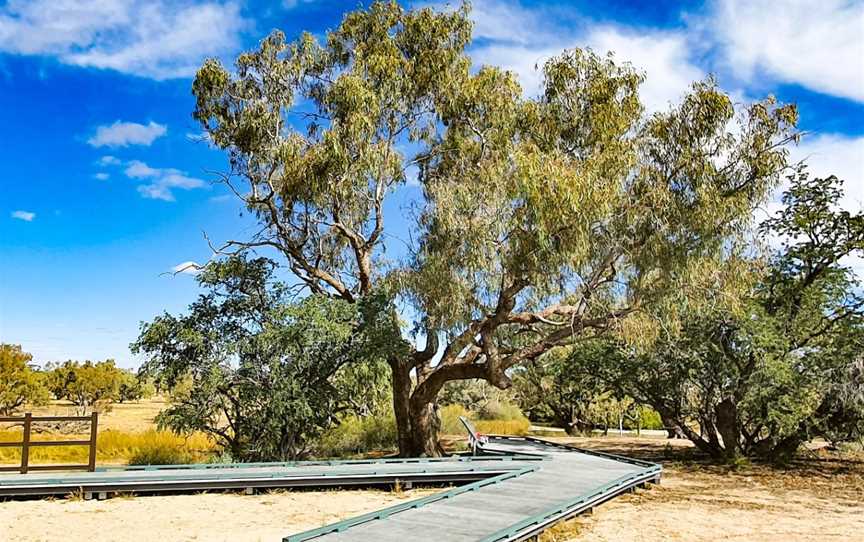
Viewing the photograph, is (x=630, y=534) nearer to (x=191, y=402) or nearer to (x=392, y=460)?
(x=392, y=460)

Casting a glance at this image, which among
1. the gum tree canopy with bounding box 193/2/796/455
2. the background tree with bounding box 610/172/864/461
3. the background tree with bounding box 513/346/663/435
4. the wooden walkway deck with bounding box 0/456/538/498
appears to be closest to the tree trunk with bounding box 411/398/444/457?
the gum tree canopy with bounding box 193/2/796/455

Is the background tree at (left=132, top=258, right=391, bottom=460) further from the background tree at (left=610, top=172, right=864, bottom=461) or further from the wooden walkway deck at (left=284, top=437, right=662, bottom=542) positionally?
the background tree at (left=610, top=172, right=864, bottom=461)

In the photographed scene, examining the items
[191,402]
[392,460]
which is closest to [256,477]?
[392,460]

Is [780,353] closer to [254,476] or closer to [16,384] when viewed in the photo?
[254,476]

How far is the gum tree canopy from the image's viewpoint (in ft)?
42.1

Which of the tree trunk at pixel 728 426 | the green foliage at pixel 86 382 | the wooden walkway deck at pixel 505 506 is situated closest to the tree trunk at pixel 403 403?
the wooden walkway deck at pixel 505 506

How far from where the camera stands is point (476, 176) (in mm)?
13812

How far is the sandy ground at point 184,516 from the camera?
7.75 meters

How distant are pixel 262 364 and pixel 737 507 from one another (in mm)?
8399

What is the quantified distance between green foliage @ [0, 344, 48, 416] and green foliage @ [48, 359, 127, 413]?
3.75 meters

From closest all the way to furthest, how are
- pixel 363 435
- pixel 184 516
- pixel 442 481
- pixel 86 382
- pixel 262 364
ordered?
pixel 184 516
pixel 442 481
pixel 262 364
pixel 363 435
pixel 86 382

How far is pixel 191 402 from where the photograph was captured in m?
13.4

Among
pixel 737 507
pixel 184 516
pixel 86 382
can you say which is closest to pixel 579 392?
pixel 737 507

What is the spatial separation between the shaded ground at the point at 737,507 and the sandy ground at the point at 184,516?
298 cm
